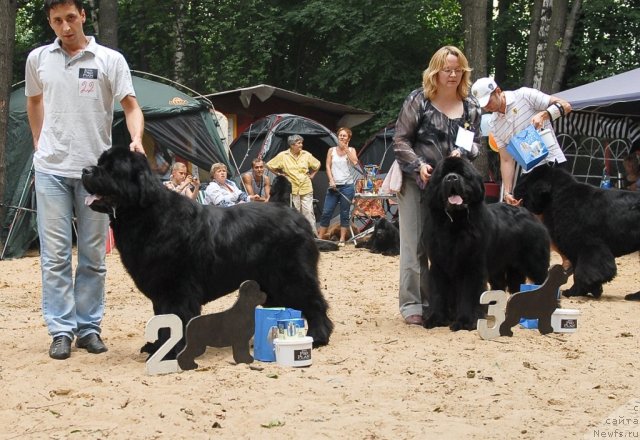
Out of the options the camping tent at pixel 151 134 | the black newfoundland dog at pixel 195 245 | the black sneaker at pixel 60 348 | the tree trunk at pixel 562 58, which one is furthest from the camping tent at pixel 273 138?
the black sneaker at pixel 60 348

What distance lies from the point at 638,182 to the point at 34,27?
18.5 metres

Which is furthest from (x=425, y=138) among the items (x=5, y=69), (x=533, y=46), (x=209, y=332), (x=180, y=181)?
(x=533, y=46)

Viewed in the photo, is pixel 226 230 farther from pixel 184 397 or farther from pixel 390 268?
pixel 390 268

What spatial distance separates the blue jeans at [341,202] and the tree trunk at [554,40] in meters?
7.04

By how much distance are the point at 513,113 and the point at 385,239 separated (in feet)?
17.5

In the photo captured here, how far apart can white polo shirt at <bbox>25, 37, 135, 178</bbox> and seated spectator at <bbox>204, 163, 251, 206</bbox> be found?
20.2 feet

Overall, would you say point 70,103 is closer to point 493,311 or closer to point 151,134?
point 493,311

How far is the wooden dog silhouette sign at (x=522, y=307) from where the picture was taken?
213 inches

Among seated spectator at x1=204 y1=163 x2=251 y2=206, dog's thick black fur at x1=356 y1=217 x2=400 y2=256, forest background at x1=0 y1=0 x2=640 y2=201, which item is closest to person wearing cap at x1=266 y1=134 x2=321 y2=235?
dog's thick black fur at x1=356 y1=217 x2=400 y2=256

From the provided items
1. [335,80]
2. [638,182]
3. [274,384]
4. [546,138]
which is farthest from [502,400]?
[335,80]

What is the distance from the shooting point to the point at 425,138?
5973 mm

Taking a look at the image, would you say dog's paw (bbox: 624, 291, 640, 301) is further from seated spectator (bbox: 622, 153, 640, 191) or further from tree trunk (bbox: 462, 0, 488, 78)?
tree trunk (bbox: 462, 0, 488, 78)

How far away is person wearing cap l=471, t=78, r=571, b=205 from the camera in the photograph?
6766 mm

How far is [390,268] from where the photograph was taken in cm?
1045
